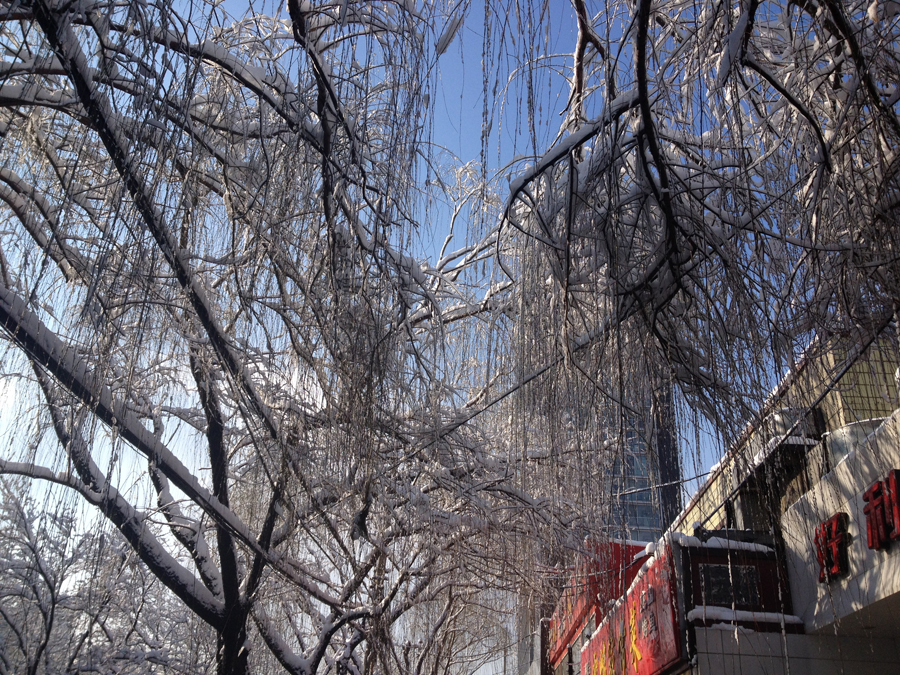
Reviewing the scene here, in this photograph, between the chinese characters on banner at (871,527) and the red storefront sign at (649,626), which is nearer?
the chinese characters on banner at (871,527)

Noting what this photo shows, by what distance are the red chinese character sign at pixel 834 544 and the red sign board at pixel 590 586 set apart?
162 cm

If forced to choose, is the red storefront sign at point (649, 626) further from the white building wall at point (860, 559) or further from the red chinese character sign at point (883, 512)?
the red chinese character sign at point (883, 512)

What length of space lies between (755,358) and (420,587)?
6.26 m

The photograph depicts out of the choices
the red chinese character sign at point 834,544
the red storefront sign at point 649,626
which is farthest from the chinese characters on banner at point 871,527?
the red storefront sign at point 649,626

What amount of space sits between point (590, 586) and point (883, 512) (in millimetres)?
2483

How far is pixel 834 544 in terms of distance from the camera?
19.6 feet

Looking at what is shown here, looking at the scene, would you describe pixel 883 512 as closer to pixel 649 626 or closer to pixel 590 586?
pixel 590 586

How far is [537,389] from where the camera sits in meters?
2.81

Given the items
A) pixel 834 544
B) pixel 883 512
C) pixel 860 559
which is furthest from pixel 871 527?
pixel 834 544

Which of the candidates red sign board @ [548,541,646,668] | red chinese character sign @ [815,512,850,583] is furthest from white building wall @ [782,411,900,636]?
red sign board @ [548,541,646,668]

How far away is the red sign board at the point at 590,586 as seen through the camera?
4270 mm

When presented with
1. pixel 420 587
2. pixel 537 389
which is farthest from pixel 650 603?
pixel 537 389

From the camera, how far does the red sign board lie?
427 cm

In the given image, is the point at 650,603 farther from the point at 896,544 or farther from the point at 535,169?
the point at 535,169
